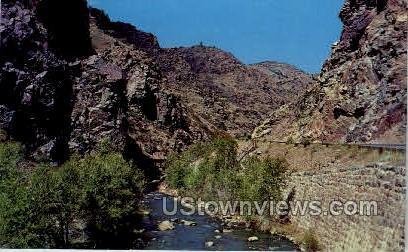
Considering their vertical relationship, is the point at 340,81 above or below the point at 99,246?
above

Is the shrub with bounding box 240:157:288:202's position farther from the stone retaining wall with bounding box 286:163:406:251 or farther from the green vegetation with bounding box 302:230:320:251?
the green vegetation with bounding box 302:230:320:251

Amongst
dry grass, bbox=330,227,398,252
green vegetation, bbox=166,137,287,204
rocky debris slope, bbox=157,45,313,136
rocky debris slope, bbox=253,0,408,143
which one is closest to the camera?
dry grass, bbox=330,227,398,252

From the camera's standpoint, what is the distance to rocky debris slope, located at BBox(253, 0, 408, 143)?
16.8 m

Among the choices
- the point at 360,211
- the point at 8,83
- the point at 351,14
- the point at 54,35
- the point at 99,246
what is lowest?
the point at 99,246

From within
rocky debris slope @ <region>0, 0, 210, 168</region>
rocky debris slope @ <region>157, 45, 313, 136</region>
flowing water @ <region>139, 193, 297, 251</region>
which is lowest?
flowing water @ <region>139, 193, 297, 251</region>

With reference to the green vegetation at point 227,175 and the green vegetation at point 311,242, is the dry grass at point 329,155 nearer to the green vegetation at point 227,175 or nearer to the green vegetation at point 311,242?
the green vegetation at point 227,175

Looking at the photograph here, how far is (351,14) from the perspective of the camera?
26703 millimetres

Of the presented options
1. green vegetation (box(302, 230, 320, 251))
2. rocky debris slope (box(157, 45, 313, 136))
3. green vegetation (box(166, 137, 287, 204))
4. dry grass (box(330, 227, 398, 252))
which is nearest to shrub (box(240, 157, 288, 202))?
green vegetation (box(166, 137, 287, 204))

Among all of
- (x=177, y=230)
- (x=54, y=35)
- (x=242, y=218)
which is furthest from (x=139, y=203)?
(x=54, y=35)

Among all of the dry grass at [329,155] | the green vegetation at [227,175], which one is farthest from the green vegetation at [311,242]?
the green vegetation at [227,175]

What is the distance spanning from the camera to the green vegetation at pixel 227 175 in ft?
50.6

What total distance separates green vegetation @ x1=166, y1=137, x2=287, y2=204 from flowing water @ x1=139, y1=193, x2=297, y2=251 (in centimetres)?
88

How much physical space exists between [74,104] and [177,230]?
10651 mm

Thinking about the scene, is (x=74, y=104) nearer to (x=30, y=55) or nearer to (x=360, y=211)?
(x=30, y=55)
